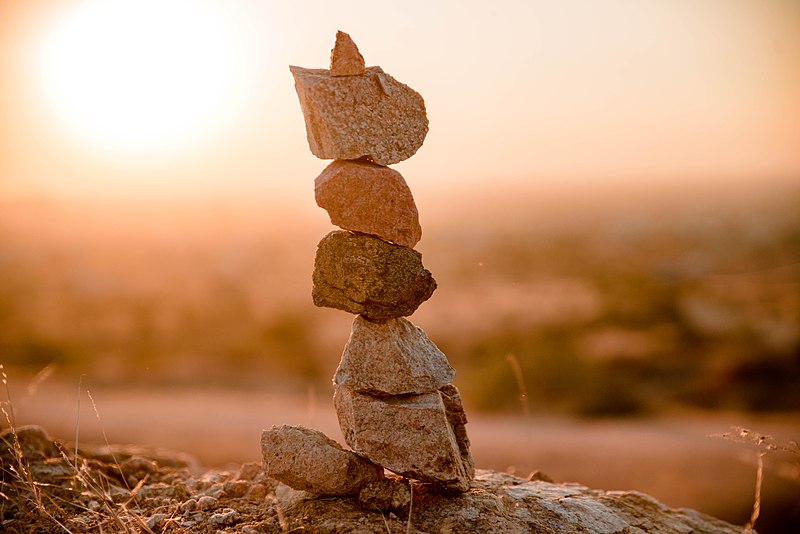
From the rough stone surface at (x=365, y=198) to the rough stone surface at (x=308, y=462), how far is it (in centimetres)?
151

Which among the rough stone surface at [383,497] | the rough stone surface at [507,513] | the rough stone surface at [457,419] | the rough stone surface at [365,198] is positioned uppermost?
the rough stone surface at [365,198]

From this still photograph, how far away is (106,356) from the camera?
21359 mm

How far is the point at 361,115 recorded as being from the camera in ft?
16.8

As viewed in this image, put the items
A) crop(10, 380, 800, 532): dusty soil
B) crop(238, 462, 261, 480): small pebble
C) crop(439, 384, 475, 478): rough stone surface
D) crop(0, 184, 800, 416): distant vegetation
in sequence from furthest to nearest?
crop(0, 184, 800, 416): distant vegetation < crop(10, 380, 800, 532): dusty soil < crop(238, 462, 261, 480): small pebble < crop(439, 384, 475, 478): rough stone surface

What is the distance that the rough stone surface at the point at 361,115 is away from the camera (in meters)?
5.01

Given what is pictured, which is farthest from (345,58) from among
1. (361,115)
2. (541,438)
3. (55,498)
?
(541,438)

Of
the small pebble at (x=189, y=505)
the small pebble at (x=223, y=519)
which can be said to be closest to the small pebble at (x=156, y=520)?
the small pebble at (x=189, y=505)

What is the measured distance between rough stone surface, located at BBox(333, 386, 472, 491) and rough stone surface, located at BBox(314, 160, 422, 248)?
1193 mm

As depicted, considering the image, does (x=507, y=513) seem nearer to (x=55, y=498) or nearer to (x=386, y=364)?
(x=386, y=364)

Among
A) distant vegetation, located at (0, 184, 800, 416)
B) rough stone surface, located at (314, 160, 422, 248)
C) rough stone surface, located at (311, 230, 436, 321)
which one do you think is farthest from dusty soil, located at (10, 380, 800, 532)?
rough stone surface, located at (314, 160, 422, 248)

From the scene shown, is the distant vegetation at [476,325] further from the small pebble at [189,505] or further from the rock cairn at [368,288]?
the rock cairn at [368,288]

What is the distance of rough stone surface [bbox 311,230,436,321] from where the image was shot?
5113 mm

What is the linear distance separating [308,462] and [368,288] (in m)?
1.25

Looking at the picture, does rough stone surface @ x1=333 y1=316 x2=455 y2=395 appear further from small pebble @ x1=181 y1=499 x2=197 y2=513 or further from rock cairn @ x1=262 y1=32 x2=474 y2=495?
small pebble @ x1=181 y1=499 x2=197 y2=513
